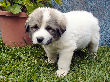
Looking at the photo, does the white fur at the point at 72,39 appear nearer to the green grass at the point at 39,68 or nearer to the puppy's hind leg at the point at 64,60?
the puppy's hind leg at the point at 64,60

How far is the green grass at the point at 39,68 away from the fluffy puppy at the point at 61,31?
267mm

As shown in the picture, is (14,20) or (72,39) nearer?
(72,39)

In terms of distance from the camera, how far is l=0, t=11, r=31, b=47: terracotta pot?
20.2 ft

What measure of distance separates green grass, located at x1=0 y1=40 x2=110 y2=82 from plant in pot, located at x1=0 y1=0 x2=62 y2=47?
1.05 feet

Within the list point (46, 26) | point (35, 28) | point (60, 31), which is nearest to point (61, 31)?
point (60, 31)

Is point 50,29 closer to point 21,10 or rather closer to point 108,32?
point 21,10

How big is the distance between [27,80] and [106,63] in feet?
6.06

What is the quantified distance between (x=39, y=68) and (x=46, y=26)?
2.97 ft

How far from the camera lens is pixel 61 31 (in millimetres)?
4336

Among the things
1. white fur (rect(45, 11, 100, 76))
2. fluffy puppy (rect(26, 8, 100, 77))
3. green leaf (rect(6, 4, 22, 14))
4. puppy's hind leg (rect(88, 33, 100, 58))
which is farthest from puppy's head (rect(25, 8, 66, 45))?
green leaf (rect(6, 4, 22, 14))

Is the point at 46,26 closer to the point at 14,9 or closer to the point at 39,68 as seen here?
the point at 39,68

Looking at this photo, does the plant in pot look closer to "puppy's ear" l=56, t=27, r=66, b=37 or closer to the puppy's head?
the puppy's head

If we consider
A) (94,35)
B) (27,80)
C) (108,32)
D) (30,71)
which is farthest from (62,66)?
(108,32)

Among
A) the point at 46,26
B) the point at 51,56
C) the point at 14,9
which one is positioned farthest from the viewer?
the point at 14,9
